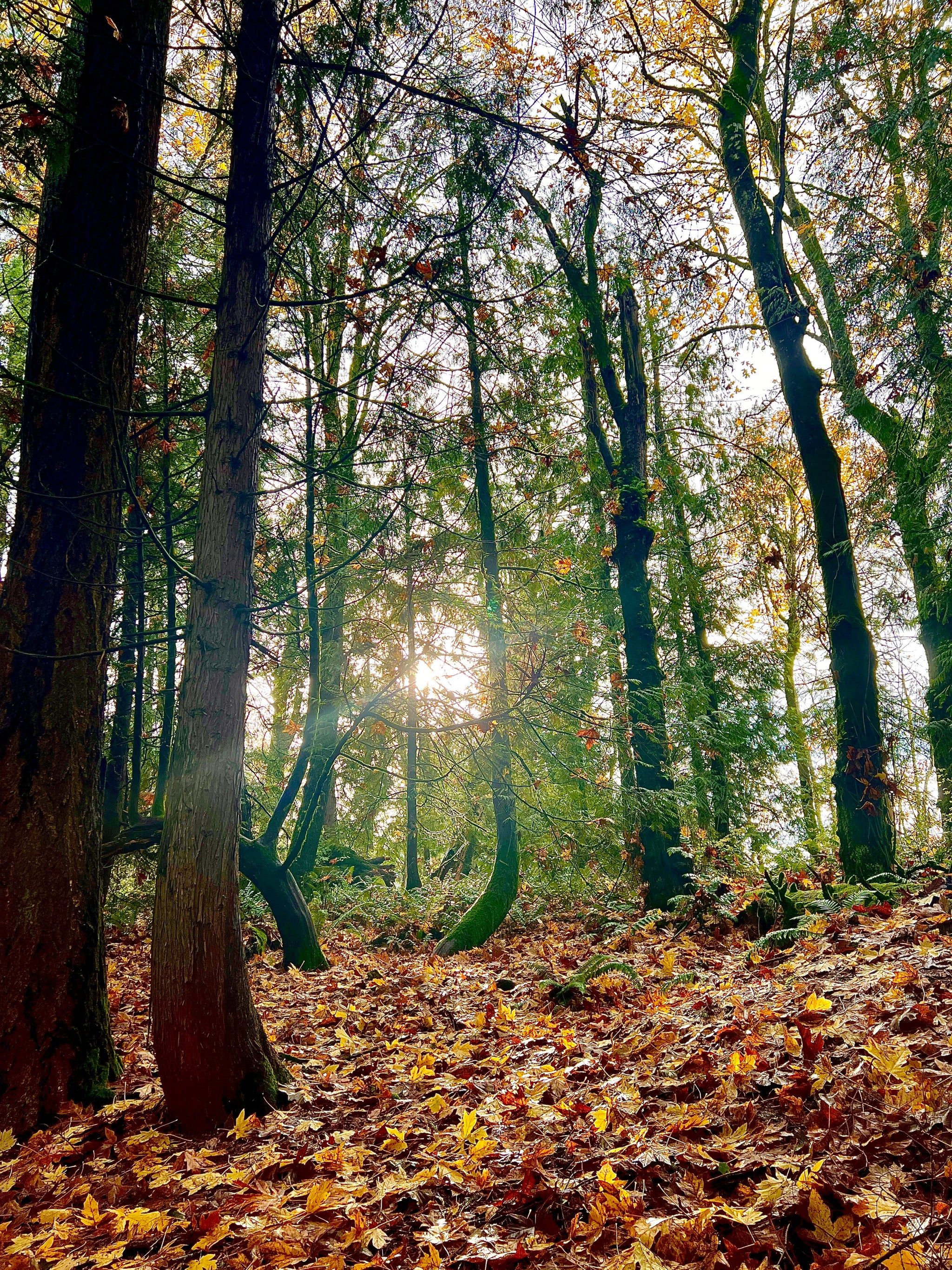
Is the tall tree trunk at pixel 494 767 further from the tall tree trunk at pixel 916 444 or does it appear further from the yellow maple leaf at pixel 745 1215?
the yellow maple leaf at pixel 745 1215

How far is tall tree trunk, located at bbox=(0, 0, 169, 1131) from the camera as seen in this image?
3.65 m

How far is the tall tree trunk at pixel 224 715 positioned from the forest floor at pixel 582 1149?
31 centimetres

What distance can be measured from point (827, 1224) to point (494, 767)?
6531 mm

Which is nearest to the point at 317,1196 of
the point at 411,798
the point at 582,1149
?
the point at 582,1149

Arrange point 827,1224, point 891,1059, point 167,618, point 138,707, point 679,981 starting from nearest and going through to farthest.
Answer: point 827,1224, point 891,1059, point 679,981, point 138,707, point 167,618

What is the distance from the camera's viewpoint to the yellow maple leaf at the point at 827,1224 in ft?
5.83

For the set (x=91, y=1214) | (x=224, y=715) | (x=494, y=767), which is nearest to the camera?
(x=91, y=1214)

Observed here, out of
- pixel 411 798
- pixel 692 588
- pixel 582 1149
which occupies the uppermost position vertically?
pixel 692 588

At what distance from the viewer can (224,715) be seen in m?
3.48

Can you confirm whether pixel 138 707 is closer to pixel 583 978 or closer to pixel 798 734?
pixel 583 978

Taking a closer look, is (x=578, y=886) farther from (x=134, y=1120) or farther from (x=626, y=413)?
(x=134, y=1120)

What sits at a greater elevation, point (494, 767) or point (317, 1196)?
point (494, 767)

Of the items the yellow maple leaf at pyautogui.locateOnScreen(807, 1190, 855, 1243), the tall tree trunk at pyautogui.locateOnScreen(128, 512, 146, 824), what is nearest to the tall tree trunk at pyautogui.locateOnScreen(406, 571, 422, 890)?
the tall tree trunk at pyautogui.locateOnScreen(128, 512, 146, 824)

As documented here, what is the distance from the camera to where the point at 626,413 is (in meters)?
9.19
